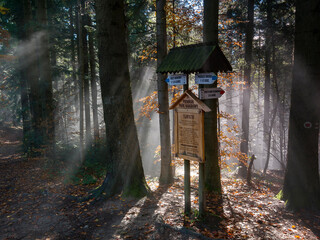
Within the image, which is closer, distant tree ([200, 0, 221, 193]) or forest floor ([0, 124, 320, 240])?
forest floor ([0, 124, 320, 240])

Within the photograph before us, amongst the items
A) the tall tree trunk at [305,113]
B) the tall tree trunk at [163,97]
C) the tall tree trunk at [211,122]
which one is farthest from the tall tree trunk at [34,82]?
the tall tree trunk at [305,113]

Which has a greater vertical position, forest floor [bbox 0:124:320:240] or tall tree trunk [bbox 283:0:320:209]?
tall tree trunk [bbox 283:0:320:209]

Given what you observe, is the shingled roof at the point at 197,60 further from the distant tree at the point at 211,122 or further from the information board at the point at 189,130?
the distant tree at the point at 211,122

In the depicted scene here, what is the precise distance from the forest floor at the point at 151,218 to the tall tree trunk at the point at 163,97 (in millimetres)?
767

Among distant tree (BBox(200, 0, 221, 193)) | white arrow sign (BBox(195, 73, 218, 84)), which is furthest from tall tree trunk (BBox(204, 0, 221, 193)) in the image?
white arrow sign (BBox(195, 73, 218, 84))

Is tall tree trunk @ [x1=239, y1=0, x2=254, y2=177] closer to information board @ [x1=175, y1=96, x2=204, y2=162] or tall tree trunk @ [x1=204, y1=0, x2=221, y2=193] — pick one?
tall tree trunk @ [x1=204, y1=0, x2=221, y2=193]

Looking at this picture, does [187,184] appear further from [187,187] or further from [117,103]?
[117,103]

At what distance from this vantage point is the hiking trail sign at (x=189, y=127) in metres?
4.82

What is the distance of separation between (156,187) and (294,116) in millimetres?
5053

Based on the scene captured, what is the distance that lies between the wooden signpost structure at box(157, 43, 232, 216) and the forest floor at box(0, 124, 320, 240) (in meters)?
0.69

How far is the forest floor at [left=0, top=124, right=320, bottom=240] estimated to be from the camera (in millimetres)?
4891

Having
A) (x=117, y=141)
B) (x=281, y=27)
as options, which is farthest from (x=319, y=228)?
(x=281, y=27)

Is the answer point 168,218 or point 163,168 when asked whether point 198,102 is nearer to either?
point 168,218

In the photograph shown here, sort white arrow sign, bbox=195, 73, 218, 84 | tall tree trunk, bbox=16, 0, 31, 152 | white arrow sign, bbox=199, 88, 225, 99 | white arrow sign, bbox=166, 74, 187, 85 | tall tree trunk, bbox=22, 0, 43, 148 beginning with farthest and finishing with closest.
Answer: tall tree trunk, bbox=16, 0, 31, 152
tall tree trunk, bbox=22, 0, 43, 148
white arrow sign, bbox=166, 74, 187, 85
white arrow sign, bbox=199, 88, 225, 99
white arrow sign, bbox=195, 73, 218, 84
